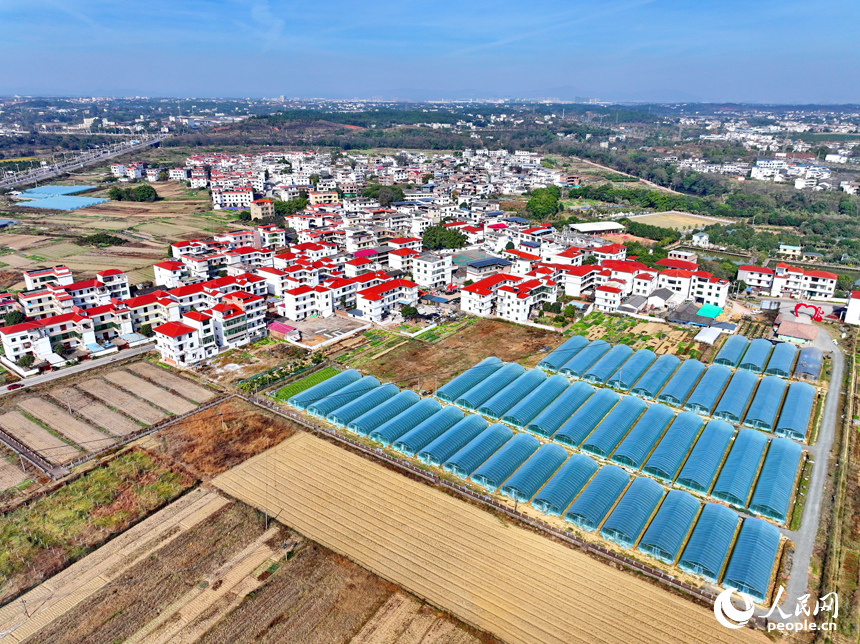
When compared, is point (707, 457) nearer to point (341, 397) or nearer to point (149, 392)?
point (341, 397)

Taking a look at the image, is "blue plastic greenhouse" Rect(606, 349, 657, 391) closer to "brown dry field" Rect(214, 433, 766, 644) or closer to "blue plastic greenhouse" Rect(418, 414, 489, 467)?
"blue plastic greenhouse" Rect(418, 414, 489, 467)

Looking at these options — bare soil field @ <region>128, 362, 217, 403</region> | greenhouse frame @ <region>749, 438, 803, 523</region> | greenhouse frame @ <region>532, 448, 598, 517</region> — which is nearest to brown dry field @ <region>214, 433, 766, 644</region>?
greenhouse frame @ <region>532, 448, 598, 517</region>

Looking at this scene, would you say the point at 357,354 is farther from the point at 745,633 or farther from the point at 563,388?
the point at 745,633

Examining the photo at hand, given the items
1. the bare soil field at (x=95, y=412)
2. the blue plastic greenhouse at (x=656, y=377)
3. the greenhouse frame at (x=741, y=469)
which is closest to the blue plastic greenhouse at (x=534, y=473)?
the greenhouse frame at (x=741, y=469)

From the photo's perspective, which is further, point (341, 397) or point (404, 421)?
point (341, 397)

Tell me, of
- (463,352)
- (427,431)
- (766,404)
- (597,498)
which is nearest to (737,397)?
(766,404)

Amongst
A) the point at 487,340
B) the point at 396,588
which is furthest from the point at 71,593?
the point at 487,340
